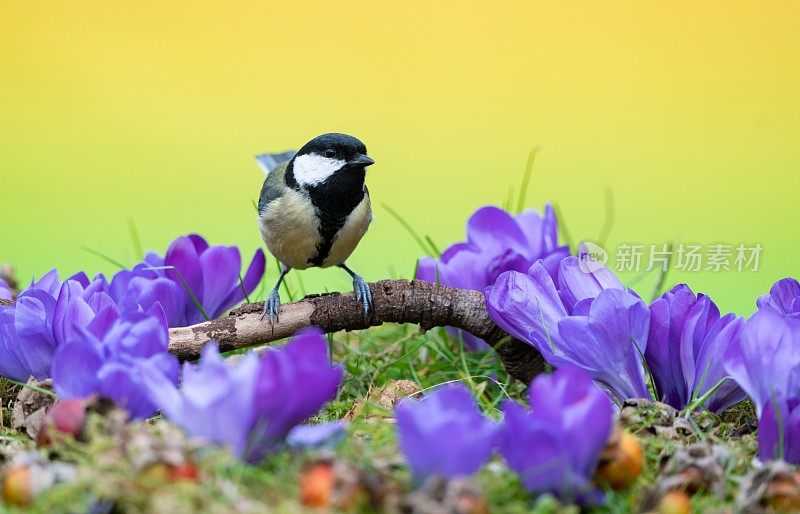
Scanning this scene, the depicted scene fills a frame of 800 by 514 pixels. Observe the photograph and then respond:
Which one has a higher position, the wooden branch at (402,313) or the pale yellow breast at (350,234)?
the pale yellow breast at (350,234)

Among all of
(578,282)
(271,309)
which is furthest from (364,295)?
(578,282)

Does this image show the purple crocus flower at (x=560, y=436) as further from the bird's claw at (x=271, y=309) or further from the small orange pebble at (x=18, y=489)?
the bird's claw at (x=271, y=309)

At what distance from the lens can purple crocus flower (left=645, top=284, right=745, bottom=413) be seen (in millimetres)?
1432

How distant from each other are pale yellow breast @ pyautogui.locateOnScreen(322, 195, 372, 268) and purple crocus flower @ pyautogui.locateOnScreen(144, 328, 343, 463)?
1078 millimetres

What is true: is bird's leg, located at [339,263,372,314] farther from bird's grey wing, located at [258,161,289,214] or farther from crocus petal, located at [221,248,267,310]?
bird's grey wing, located at [258,161,289,214]

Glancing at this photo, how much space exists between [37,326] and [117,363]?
363mm

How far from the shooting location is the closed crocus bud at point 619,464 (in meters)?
1.08

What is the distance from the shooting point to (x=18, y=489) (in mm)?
1017

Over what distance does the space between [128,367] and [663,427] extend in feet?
2.40

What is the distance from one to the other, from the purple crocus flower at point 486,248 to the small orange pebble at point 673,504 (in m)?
0.85

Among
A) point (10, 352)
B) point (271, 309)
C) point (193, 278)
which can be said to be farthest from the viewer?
point (193, 278)

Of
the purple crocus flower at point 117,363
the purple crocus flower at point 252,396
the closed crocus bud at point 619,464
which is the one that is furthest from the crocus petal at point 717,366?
the purple crocus flower at point 117,363

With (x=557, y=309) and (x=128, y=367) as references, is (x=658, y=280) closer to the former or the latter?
(x=557, y=309)

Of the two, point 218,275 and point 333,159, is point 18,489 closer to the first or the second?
point 218,275
